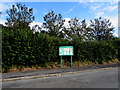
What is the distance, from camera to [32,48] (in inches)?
430

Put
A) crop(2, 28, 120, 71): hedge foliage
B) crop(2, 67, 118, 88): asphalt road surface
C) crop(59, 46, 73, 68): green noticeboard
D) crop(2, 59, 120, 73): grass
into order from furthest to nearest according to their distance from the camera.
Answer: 1. crop(59, 46, 73, 68): green noticeboard
2. crop(2, 59, 120, 73): grass
3. crop(2, 28, 120, 71): hedge foliage
4. crop(2, 67, 118, 88): asphalt road surface

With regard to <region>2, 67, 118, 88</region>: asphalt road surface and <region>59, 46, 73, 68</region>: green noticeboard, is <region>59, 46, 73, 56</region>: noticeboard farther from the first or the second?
<region>2, 67, 118, 88</region>: asphalt road surface

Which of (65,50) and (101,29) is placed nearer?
(65,50)

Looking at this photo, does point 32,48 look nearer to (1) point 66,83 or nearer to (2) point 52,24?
(1) point 66,83

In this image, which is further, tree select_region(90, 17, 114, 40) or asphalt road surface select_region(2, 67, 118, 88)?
tree select_region(90, 17, 114, 40)

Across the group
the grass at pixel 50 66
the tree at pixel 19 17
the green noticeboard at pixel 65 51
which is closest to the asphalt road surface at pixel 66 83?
the grass at pixel 50 66

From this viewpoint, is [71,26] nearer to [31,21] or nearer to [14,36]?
[31,21]

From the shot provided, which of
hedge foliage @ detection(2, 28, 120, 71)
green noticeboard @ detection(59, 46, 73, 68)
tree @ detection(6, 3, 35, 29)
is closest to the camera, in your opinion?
hedge foliage @ detection(2, 28, 120, 71)

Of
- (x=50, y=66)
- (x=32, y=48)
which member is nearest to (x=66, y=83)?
(x=32, y=48)

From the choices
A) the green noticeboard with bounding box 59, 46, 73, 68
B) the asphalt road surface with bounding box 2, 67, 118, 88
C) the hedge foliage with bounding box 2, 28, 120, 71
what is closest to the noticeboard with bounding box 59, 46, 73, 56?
the green noticeboard with bounding box 59, 46, 73, 68

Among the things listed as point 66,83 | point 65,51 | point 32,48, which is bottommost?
point 66,83

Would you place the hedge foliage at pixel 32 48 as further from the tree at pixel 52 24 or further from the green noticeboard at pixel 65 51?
the tree at pixel 52 24

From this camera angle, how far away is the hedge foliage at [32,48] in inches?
398

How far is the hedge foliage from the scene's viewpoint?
10.1m
